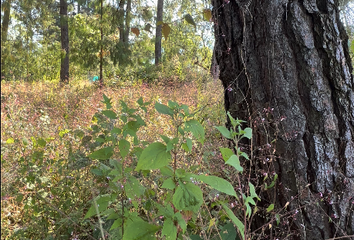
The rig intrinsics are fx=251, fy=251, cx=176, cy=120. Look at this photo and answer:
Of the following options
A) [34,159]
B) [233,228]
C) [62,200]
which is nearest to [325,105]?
[233,228]

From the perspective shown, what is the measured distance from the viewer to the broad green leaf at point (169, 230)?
0.79 metres

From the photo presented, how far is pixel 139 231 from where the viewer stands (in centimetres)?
85

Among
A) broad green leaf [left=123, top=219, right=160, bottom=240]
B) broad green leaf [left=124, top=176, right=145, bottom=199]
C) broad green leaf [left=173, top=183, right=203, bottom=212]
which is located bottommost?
broad green leaf [left=123, top=219, right=160, bottom=240]

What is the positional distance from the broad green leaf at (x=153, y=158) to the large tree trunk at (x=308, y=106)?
0.62m

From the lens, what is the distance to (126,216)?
99 cm

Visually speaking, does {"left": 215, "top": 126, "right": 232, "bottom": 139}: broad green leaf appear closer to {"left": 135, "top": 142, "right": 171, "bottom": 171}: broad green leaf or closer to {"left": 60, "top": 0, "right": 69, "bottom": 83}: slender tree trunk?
{"left": 135, "top": 142, "right": 171, "bottom": 171}: broad green leaf

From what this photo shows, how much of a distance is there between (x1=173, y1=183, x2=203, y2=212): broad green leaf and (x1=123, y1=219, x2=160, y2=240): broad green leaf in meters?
0.19

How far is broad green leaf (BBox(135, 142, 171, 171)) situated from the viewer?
78cm

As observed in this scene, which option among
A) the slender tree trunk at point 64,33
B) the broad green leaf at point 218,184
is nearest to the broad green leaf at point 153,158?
the broad green leaf at point 218,184

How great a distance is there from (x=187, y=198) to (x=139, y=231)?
236 mm

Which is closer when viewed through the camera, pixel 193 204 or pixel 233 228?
pixel 193 204

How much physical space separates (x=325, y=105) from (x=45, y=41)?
961 centimetres

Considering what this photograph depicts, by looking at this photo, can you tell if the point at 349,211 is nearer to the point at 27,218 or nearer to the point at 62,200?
the point at 62,200

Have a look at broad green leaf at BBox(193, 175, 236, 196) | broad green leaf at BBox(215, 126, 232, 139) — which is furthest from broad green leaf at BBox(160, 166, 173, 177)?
broad green leaf at BBox(215, 126, 232, 139)
